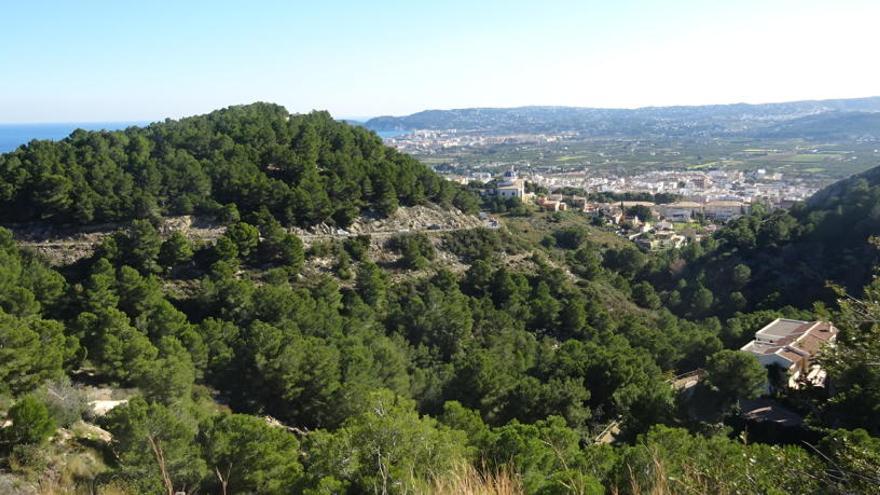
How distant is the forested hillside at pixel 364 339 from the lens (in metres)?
9.10

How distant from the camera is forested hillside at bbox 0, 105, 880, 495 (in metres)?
9.10

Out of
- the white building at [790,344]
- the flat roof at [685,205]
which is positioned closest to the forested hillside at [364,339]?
the white building at [790,344]

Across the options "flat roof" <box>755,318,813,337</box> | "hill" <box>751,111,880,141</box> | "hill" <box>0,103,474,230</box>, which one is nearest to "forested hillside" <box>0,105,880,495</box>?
"hill" <box>0,103,474,230</box>

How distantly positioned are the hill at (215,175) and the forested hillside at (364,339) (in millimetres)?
139

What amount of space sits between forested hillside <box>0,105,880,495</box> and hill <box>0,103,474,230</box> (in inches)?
5.5

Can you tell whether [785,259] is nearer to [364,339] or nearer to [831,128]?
[364,339]

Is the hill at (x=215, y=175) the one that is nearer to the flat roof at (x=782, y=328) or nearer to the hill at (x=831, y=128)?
the flat roof at (x=782, y=328)

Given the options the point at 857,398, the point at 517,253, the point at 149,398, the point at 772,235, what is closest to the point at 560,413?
the point at 857,398

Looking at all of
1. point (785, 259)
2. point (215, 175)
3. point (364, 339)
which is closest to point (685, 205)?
point (785, 259)

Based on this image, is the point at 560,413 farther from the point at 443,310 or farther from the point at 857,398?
the point at 443,310

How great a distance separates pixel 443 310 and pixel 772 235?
24235 millimetres

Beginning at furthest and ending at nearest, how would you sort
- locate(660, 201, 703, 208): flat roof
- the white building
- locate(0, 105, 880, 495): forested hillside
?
locate(660, 201, 703, 208): flat roof
the white building
locate(0, 105, 880, 495): forested hillside

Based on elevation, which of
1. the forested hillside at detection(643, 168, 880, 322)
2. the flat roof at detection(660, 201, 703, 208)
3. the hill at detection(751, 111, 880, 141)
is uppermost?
the hill at detection(751, 111, 880, 141)

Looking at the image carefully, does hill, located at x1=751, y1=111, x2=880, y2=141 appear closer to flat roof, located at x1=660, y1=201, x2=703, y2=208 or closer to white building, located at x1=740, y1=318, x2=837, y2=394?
flat roof, located at x1=660, y1=201, x2=703, y2=208
